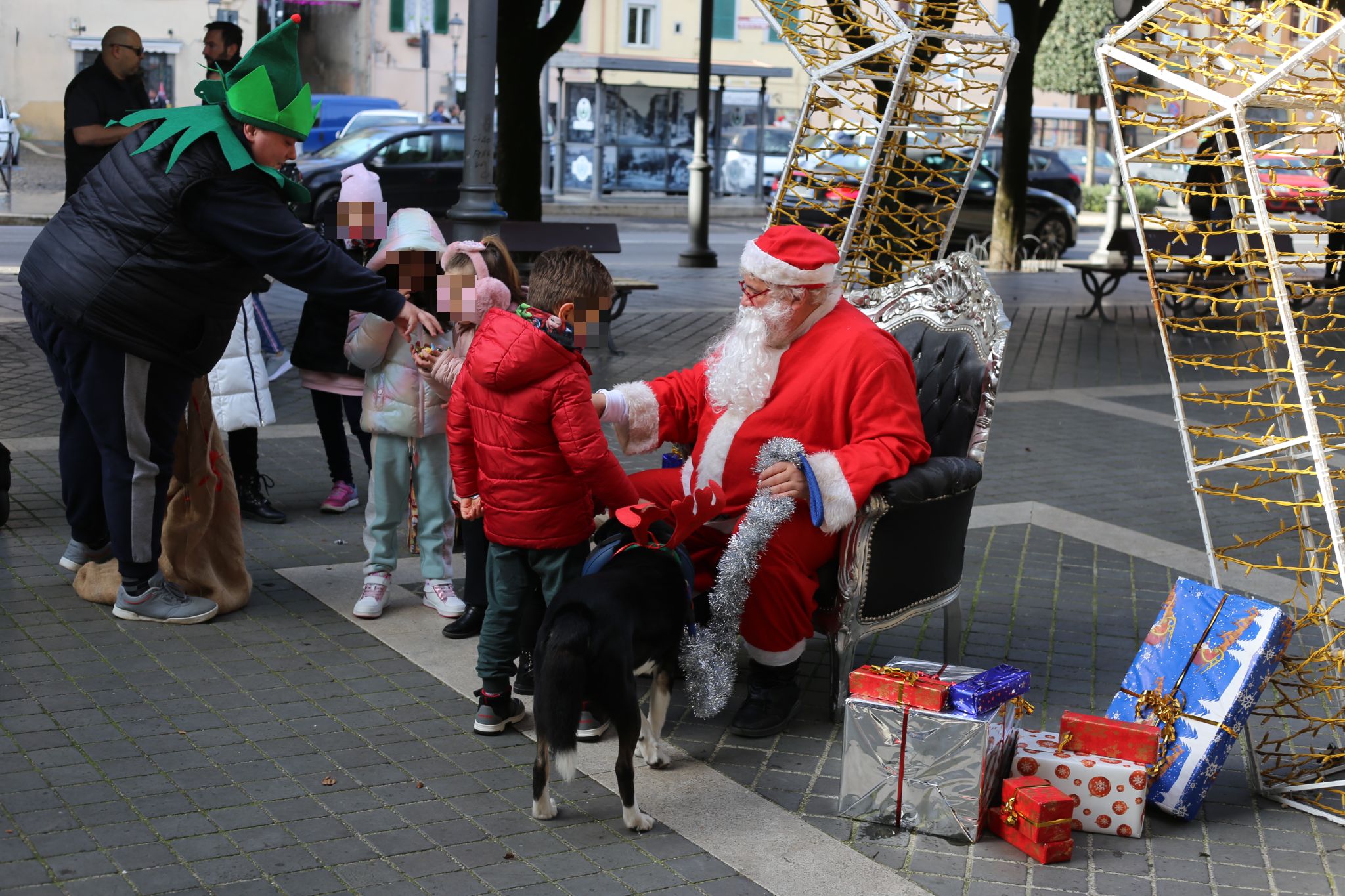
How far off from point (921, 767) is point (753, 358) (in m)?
1.43

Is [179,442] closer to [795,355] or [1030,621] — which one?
[795,355]

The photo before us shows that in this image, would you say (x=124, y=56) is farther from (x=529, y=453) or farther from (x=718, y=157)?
(x=718, y=157)

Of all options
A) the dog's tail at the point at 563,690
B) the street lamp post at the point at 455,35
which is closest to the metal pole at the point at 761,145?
the street lamp post at the point at 455,35

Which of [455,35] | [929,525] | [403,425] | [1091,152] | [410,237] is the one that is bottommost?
[929,525]

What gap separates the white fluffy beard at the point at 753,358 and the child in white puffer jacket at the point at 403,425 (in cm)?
112

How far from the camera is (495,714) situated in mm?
4152

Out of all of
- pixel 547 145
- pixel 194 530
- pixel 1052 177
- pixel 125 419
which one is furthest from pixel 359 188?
pixel 547 145

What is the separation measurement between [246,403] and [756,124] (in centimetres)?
2360

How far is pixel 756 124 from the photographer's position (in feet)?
93.7

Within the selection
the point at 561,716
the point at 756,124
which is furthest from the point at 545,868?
the point at 756,124

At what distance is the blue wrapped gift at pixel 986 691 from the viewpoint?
3658 mm

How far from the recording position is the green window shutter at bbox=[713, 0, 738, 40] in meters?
44.1

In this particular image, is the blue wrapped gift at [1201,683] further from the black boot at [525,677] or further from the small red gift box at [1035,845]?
the black boot at [525,677]

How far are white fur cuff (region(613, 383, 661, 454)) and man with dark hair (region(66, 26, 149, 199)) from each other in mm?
4825
